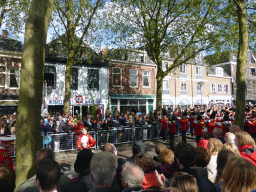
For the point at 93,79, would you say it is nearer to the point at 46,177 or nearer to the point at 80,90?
the point at 80,90

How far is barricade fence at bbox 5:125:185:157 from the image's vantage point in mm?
8602

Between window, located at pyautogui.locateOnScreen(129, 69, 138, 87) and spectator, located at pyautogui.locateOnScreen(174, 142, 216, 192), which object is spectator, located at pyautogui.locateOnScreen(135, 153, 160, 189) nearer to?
spectator, located at pyautogui.locateOnScreen(174, 142, 216, 192)

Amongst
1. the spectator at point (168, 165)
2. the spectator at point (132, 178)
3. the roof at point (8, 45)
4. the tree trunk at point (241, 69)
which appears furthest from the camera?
the roof at point (8, 45)

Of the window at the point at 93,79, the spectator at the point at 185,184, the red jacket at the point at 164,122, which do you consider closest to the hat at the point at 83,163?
the spectator at the point at 185,184

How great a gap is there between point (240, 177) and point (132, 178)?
1.12m

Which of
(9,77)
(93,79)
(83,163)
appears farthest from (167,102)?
(83,163)

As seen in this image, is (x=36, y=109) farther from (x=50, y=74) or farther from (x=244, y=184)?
(x=50, y=74)

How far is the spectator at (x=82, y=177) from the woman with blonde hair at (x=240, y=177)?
1.73 m

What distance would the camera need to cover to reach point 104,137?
991 cm

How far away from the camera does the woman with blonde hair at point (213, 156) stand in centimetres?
322

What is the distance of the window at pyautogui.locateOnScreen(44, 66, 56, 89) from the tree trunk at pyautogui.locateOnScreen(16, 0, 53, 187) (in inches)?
605

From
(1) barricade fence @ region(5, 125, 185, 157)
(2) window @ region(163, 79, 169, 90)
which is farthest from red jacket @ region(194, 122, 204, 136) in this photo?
(2) window @ region(163, 79, 169, 90)

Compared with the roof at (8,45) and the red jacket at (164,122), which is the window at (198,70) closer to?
the red jacket at (164,122)

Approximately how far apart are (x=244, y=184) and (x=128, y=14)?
14408 mm
